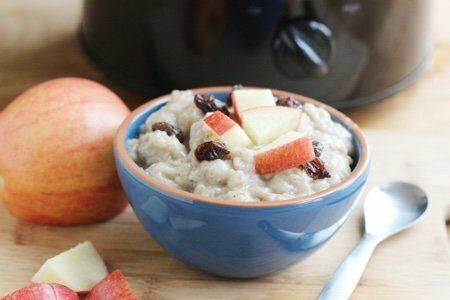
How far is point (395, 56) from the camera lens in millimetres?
1440

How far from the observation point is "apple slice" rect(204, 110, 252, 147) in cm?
101

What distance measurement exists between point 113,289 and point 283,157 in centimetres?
30

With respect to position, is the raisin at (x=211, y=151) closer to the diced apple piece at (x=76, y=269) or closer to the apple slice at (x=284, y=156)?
the apple slice at (x=284, y=156)

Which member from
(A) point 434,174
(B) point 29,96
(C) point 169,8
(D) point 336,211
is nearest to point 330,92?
(A) point 434,174

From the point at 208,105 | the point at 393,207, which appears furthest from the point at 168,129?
the point at 393,207

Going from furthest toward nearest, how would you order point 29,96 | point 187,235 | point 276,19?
1. point 276,19
2. point 29,96
3. point 187,235

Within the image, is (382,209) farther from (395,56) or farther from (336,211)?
(395,56)

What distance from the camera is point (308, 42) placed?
1.32 m

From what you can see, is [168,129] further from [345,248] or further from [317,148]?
[345,248]

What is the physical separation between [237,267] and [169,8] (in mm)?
552

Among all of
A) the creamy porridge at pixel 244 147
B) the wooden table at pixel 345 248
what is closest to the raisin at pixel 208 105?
the creamy porridge at pixel 244 147

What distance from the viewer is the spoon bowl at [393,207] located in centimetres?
118

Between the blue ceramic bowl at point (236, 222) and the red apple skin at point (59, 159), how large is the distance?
0.11m

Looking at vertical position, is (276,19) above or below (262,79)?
above
